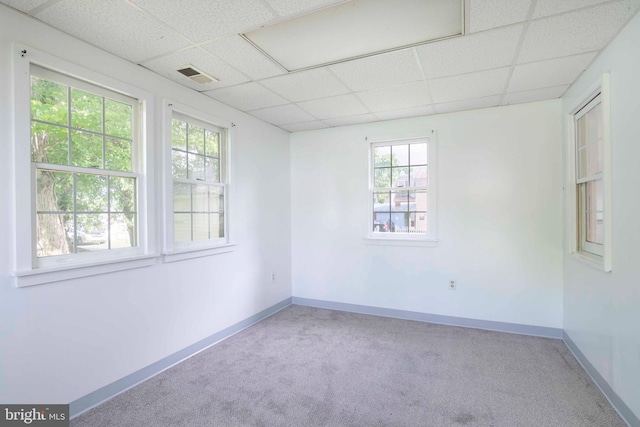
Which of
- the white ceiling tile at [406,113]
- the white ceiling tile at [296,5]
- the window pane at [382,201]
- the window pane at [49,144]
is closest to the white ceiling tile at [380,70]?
the white ceiling tile at [296,5]

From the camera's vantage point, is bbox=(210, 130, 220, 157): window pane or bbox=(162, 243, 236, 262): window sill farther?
bbox=(210, 130, 220, 157): window pane

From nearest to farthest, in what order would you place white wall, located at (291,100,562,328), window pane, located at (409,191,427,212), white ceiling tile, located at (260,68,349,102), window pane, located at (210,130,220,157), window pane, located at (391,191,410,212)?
1. white ceiling tile, located at (260,68,349,102)
2. window pane, located at (210,130,220,157)
3. white wall, located at (291,100,562,328)
4. window pane, located at (409,191,427,212)
5. window pane, located at (391,191,410,212)

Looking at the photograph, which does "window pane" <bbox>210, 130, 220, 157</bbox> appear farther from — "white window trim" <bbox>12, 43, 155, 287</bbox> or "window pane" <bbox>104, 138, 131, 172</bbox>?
"white window trim" <bbox>12, 43, 155, 287</bbox>

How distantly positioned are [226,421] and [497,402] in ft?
6.35

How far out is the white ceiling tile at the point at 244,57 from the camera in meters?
2.23

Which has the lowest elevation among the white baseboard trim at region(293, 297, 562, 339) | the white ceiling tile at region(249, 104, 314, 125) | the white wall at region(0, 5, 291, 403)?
the white baseboard trim at region(293, 297, 562, 339)

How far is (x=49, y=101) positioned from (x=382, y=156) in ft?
11.3

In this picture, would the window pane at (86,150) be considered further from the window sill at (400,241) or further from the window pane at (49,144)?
the window sill at (400,241)

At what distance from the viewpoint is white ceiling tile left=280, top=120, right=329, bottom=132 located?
167 inches

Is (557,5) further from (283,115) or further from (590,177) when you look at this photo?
(283,115)

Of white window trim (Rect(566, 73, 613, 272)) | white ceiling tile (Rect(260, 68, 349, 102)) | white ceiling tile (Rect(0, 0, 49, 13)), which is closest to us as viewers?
white ceiling tile (Rect(0, 0, 49, 13))

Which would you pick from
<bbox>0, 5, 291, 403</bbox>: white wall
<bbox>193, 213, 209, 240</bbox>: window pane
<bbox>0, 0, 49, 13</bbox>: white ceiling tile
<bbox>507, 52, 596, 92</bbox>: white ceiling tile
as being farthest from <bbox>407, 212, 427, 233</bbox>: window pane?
<bbox>0, 0, 49, 13</bbox>: white ceiling tile

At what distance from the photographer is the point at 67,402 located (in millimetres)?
2109

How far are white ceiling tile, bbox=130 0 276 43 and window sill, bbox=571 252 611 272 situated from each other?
296 centimetres
